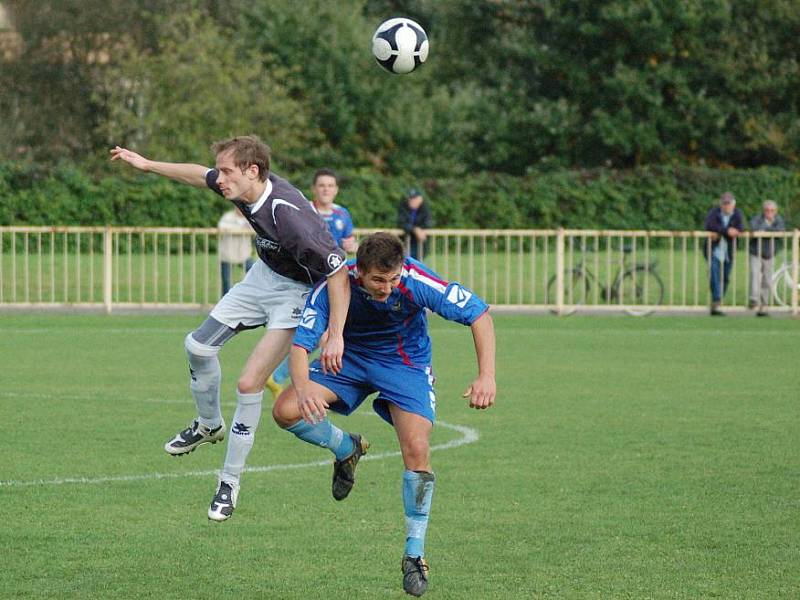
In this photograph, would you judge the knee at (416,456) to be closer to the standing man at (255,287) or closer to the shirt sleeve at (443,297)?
the standing man at (255,287)

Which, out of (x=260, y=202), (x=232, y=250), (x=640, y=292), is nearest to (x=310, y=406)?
(x=260, y=202)

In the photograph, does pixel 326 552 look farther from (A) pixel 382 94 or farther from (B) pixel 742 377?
(A) pixel 382 94

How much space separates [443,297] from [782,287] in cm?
1858

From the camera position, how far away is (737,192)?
4478 cm

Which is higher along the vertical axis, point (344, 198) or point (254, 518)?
point (344, 198)

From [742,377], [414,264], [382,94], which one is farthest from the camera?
[382,94]

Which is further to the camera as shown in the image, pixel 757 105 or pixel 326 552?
pixel 757 105

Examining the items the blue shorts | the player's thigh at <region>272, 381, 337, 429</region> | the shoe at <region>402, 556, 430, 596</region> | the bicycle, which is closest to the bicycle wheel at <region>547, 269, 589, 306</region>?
the bicycle

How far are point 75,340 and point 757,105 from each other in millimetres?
37854

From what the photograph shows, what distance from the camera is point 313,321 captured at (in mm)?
7250

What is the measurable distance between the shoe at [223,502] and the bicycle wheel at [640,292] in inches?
671

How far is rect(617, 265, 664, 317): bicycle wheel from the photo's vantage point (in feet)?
80.2

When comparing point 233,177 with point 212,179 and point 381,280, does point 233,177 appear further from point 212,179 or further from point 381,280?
point 381,280

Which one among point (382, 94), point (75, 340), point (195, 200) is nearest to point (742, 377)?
point (75, 340)
